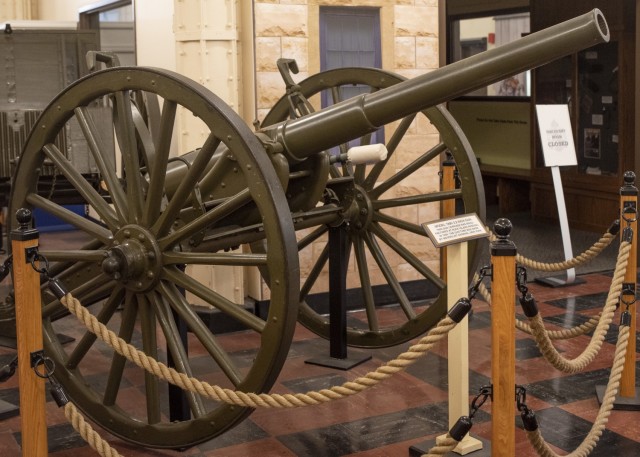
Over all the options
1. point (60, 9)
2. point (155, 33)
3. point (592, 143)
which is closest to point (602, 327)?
point (155, 33)

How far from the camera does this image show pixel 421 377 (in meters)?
4.74

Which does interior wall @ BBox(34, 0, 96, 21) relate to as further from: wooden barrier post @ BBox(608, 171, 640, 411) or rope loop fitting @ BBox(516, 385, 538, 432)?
rope loop fitting @ BBox(516, 385, 538, 432)

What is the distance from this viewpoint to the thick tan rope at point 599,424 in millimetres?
3215

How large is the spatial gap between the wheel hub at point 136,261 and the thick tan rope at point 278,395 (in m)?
0.31

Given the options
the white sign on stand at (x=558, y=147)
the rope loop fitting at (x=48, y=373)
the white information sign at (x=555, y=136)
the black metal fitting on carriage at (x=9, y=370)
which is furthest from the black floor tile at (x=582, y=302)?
the rope loop fitting at (x=48, y=373)

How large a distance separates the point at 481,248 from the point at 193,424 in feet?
5.99

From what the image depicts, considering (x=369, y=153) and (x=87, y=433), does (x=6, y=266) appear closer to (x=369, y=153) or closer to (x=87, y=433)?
(x=87, y=433)

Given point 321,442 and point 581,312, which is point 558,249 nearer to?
point 581,312

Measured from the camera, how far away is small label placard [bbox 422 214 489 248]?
11.0ft

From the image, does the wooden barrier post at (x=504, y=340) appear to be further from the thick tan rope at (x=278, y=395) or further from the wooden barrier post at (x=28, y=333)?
the wooden barrier post at (x=28, y=333)

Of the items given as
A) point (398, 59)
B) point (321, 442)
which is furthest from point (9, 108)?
point (321, 442)

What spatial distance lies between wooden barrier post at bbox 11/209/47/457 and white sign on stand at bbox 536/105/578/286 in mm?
4396

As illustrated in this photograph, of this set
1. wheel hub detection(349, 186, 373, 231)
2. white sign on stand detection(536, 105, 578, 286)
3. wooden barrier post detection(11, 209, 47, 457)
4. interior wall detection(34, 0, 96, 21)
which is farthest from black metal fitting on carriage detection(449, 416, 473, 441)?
interior wall detection(34, 0, 96, 21)

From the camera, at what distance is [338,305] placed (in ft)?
16.1
